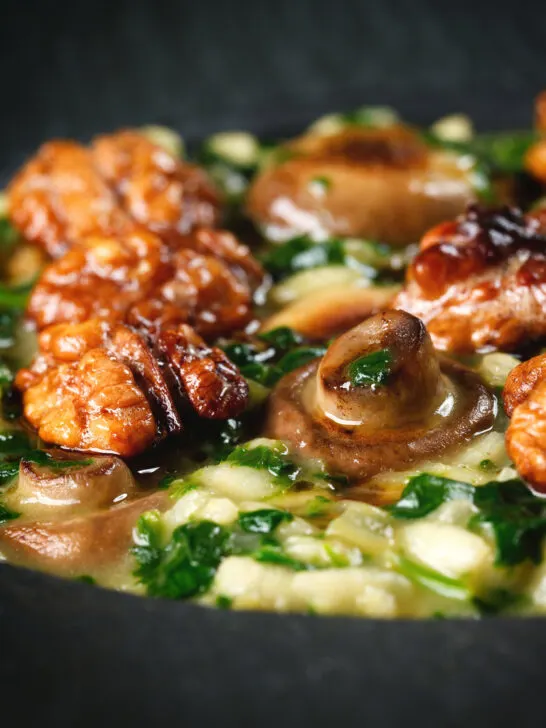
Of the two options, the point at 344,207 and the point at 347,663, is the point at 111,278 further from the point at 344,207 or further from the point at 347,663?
the point at 347,663

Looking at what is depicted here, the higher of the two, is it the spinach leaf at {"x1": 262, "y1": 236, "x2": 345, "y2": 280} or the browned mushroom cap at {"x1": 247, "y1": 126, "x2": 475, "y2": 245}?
the browned mushroom cap at {"x1": 247, "y1": 126, "x2": 475, "y2": 245}

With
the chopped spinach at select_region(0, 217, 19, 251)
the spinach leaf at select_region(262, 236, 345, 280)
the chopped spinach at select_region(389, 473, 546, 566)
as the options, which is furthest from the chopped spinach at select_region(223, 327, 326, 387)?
the chopped spinach at select_region(0, 217, 19, 251)

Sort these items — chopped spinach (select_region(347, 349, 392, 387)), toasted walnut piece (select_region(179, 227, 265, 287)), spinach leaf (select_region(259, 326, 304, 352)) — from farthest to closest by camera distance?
1. toasted walnut piece (select_region(179, 227, 265, 287))
2. spinach leaf (select_region(259, 326, 304, 352))
3. chopped spinach (select_region(347, 349, 392, 387))

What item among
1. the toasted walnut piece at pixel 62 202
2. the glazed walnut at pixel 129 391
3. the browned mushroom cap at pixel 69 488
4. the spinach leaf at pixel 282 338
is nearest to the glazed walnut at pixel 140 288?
the spinach leaf at pixel 282 338

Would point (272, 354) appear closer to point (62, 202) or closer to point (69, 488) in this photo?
point (69, 488)

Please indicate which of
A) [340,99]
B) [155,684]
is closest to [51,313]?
[155,684]

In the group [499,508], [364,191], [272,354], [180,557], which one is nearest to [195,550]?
[180,557]

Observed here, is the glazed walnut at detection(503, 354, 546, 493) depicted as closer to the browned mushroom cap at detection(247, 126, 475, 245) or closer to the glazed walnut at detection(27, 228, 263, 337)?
the glazed walnut at detection(27, 228, 263, 337)
